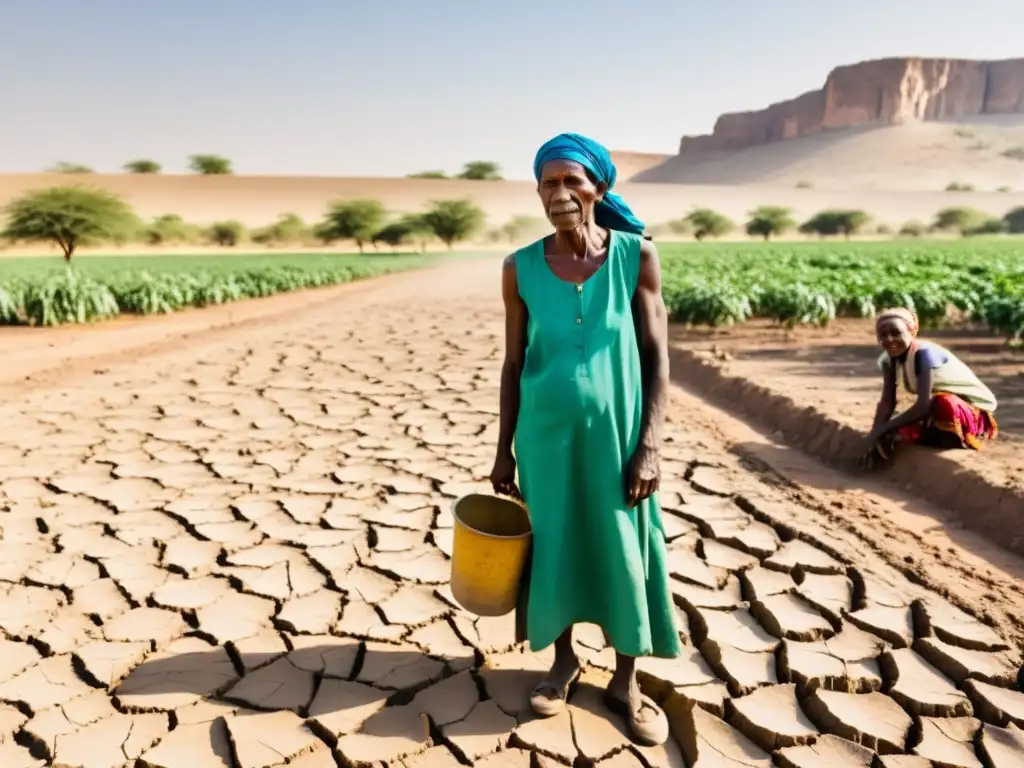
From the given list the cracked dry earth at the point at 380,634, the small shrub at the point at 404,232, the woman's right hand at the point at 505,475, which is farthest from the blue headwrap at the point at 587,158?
the small shrub at the point at 404,232

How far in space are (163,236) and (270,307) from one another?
111 ft

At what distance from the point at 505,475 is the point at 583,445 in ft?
0.99

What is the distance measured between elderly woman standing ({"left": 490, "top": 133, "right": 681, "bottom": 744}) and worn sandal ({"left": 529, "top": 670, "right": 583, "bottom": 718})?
10.8 inches

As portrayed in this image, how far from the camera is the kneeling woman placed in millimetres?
3826

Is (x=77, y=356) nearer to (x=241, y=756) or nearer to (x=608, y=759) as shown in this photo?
(x=241, y=756)

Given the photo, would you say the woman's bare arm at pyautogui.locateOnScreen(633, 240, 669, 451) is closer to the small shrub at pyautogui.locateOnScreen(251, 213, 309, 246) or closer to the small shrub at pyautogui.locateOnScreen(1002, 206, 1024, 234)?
the small shrub at pyautogui.locateOnScreen(251, 213, 309, 246)

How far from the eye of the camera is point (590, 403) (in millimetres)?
1795

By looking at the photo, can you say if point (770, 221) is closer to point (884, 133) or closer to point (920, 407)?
point (920, 407)

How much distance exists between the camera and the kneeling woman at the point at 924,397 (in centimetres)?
383

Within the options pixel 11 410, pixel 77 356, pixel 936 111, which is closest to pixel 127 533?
pixel 11 410

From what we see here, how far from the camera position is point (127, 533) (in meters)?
3.28

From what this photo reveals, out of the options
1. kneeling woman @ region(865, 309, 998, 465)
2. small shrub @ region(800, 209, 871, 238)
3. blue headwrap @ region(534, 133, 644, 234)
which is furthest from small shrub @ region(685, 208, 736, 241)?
blue headwrap @ region(534, 133, 644, 234)

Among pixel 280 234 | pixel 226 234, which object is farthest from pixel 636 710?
pixel 226 234

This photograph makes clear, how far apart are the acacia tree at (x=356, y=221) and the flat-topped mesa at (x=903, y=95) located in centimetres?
8660
